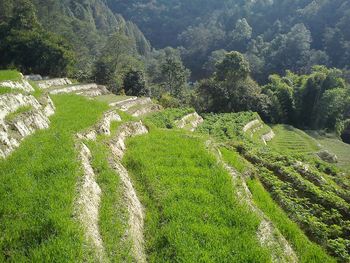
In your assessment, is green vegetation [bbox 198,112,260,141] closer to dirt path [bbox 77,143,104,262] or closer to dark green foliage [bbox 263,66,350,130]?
dark green foliage [bbox 263,66,350,130]

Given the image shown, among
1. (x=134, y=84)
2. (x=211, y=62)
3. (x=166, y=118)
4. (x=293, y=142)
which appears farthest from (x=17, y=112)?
(x=211, y=62)

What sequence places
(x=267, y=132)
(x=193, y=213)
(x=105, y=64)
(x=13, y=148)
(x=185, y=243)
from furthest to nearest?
(x=105, y=64), (x=267, y=132), (x=13, y=148), (x=193, y=213), (x=185, y=243)

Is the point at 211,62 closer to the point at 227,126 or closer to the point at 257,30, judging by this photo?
the point at 257,30

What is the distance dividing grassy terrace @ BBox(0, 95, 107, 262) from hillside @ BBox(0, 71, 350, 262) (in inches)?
1.1

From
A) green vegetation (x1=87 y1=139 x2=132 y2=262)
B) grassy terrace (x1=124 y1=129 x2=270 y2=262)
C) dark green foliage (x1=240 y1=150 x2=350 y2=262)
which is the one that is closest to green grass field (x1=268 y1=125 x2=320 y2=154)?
dark green foliage (x1=240 y1=150 x2=350 y2=262)

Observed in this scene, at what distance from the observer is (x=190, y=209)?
1080cm

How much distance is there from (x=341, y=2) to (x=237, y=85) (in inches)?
3478

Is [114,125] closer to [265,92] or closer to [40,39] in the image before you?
[40,39]

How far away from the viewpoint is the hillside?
342 inches

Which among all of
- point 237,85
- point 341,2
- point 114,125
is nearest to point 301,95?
point 237,85

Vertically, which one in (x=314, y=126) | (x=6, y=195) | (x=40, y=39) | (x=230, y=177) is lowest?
(x=314, y=126)

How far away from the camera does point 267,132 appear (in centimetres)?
4653

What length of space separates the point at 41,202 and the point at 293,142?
37437mm

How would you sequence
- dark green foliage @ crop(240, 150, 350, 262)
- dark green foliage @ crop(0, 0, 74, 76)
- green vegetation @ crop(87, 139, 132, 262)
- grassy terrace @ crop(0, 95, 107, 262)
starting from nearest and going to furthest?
grassy terrace @ crop(0, 95, 107, 262) → green vegetation @ crop(87, 139, 132, 262) → dark green foliage @ crop(240, 150, 350, 262) → dark green foliage @ crop(0, 0, 74, 76)
